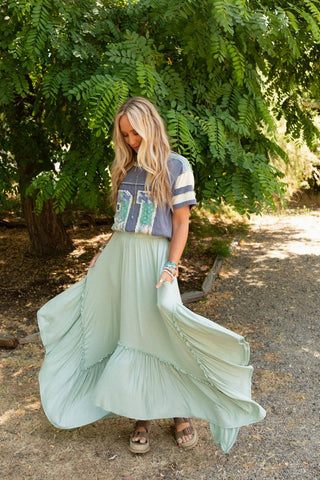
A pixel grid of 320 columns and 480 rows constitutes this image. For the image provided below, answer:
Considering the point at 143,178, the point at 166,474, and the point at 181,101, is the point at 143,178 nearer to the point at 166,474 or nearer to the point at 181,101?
the point at 181,101

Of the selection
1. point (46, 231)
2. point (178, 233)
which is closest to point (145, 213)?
point (178, 233)

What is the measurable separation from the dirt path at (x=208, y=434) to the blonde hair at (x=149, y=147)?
156cm

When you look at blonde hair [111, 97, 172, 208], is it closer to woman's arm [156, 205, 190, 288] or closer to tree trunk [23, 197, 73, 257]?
woman's arm [156, 205, 190, 288]

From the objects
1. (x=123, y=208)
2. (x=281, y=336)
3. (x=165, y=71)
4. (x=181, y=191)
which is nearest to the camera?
(x=181, y=191)

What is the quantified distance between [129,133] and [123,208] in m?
0.45

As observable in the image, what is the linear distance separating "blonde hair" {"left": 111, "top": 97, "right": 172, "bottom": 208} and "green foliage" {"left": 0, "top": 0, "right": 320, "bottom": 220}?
24.7 inches

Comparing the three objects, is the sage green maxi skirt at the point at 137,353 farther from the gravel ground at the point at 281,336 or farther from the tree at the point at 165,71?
the tree at the point at 165,71

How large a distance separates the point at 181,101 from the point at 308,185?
8962 mm

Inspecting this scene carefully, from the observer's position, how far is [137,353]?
2955 millimetres

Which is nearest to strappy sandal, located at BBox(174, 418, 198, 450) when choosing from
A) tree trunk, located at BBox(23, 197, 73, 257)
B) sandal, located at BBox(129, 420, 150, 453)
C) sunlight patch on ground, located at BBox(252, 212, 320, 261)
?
sandal, located at BBox(129, 420, 150, 453)

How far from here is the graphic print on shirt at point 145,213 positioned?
9.30 ft

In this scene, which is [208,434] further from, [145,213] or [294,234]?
[294,234]

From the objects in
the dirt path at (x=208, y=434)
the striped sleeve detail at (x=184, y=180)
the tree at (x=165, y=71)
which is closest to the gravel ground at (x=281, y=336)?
the dirt path at (x=208, y=434)

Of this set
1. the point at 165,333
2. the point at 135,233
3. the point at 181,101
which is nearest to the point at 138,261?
the point at 135,233
